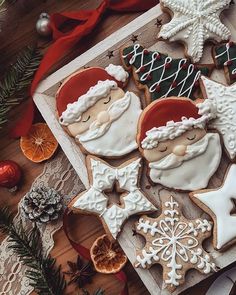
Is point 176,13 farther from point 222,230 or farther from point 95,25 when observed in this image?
point 222,230

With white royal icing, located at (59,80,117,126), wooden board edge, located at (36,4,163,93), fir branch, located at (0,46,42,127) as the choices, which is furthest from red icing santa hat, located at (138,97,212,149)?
fir branch, located at (0,46,42,127)

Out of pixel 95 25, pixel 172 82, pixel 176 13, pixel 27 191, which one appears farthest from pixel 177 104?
pixel 27 191

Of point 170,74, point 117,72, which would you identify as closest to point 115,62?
point 117,72

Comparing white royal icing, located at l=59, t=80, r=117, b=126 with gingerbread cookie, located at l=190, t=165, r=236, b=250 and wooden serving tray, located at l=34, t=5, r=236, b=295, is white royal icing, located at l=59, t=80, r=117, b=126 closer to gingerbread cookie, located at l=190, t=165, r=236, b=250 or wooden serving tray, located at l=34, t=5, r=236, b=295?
wooden serving tray, located at l=34, t=5, r=236, b=295

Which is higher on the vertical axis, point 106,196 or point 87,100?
point 87,100

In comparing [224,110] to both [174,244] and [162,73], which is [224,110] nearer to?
[162,73]

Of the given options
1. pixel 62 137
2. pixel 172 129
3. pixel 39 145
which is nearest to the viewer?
pixel 172 129
